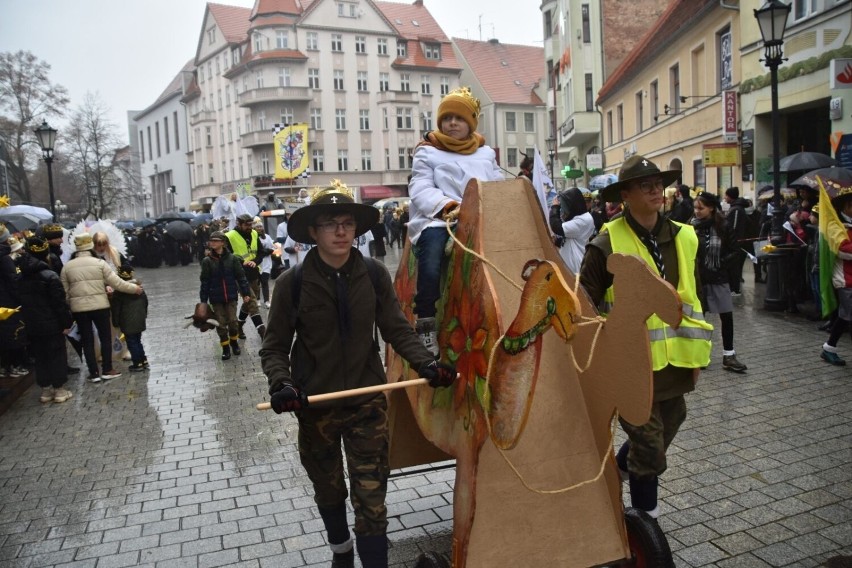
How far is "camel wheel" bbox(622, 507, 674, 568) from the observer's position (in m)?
3.22

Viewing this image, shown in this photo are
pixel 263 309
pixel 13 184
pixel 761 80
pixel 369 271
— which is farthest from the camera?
pixel 13 184

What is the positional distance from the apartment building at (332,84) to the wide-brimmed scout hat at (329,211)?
54.0 meters

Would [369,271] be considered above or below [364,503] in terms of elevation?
above

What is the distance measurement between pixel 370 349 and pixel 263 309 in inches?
486

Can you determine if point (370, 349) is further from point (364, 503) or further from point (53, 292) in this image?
point (53, 292)

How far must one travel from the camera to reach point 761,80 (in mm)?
17406

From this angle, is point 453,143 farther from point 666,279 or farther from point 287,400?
point 287,400

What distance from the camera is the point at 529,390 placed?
2.71m

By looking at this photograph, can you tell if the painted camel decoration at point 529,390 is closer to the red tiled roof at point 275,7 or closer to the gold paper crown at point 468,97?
the gold paper crown at point 468,97

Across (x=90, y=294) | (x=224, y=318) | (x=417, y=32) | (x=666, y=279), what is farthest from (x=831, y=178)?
(x=417, y=32)

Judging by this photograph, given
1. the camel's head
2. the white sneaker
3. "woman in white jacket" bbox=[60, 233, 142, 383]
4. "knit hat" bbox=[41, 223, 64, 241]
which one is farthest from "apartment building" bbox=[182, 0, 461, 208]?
the camel's head

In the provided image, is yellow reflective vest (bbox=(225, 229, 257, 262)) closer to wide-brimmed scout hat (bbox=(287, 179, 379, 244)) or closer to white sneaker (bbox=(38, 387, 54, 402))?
white sneaker (bbox=(38, 387, 54, 402))

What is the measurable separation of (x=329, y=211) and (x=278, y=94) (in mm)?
56599

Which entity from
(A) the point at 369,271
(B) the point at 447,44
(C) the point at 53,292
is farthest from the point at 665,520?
(B) the point at 447,44
